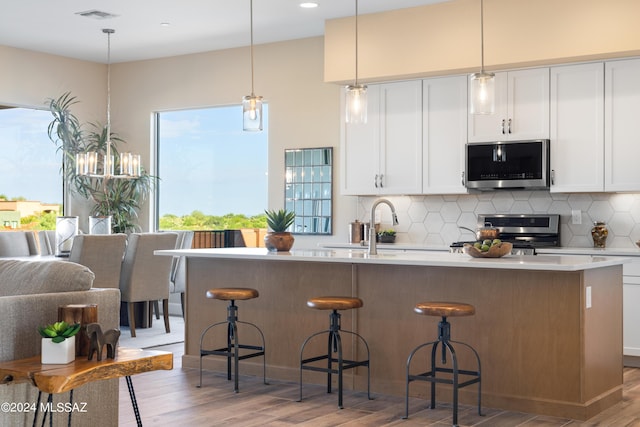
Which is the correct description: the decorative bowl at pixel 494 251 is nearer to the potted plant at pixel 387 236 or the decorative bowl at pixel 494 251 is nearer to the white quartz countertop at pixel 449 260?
the white quartz countertop at pixel 449 260

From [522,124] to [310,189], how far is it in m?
2.28

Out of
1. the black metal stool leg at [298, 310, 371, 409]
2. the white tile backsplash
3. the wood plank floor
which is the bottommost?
the wood plank floor

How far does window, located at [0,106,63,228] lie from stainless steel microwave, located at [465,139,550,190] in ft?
15.4

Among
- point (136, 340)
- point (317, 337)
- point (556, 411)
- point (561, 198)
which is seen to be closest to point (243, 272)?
point (317, 337)

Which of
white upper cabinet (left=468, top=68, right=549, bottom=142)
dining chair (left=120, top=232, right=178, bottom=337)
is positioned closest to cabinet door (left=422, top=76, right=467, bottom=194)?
Answer: white upper cabinet (left=468, top=68, right=549, bottom=142)

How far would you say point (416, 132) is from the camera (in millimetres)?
7176

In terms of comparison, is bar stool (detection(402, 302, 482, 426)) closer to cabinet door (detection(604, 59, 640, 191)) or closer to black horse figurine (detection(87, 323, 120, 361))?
black horse figurine (detection(87, 323, 120, 361))

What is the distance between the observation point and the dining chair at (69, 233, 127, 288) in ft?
22.2

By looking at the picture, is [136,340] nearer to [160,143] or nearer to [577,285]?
[160,143]

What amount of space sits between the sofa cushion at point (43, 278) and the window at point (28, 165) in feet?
17.5

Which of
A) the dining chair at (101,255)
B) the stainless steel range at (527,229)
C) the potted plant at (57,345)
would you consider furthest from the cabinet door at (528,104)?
the potted plant at (57,345)

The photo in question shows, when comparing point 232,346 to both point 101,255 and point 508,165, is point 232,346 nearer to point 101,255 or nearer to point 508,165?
point 101,255

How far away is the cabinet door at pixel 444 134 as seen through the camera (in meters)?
6.97

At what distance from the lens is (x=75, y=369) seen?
2.99 meters
